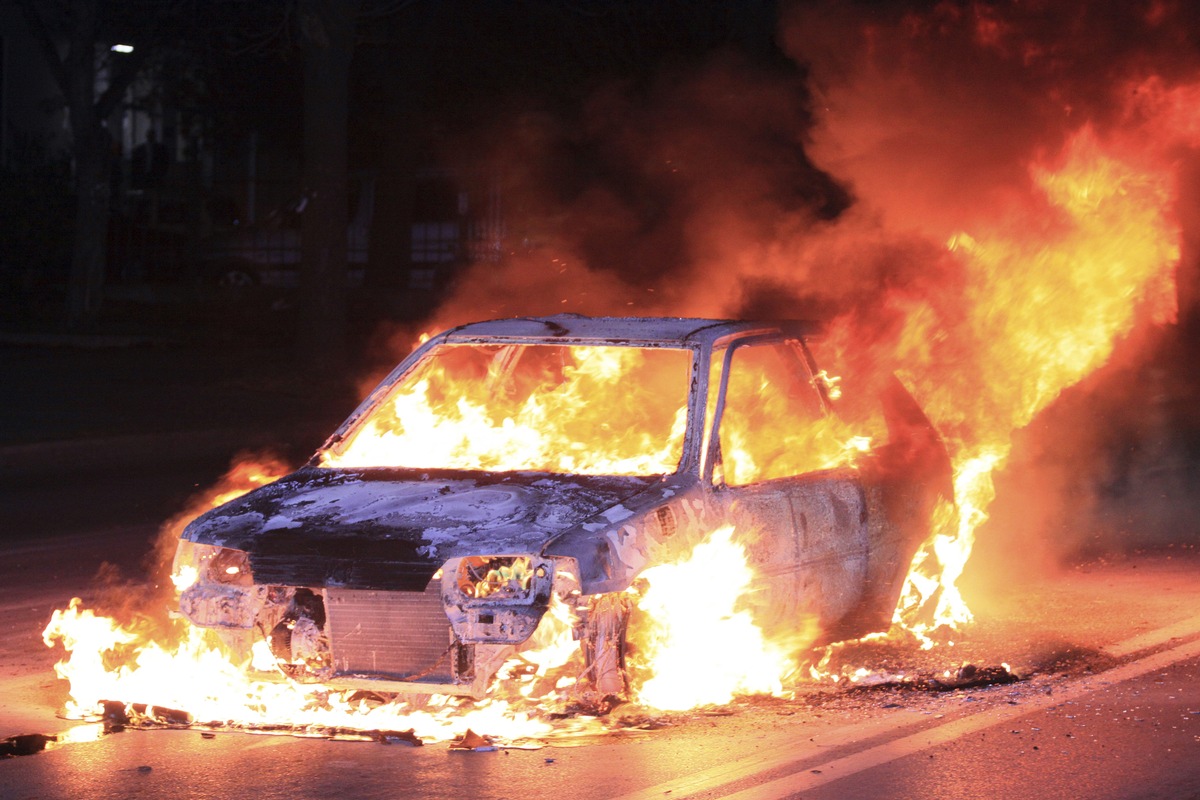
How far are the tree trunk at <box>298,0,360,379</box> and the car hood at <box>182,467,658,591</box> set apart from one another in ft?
46.4

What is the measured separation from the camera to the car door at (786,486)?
6.94 metres

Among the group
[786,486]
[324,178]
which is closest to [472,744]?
[786,486]

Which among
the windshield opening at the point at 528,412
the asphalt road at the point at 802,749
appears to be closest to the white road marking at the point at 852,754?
the asphalt road at the point at 802,749

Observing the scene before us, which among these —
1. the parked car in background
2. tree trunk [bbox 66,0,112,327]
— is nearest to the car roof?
tree trunk [bbox 66,0,112,327]

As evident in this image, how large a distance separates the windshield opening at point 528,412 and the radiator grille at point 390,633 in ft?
3.50

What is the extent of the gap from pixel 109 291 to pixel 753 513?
32780mm

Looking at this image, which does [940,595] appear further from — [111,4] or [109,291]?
[109,291]

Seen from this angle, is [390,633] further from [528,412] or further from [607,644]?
[528,412]

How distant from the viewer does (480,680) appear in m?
6.12

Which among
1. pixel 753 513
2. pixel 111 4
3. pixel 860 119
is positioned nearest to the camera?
pixel 753 513

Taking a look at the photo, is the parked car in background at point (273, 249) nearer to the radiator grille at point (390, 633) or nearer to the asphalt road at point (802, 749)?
the asphalt road at point (802, 749)

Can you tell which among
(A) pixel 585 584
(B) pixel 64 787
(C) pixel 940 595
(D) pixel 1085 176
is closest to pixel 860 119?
(D) pixel 1085 176

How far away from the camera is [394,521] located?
20.9 ft

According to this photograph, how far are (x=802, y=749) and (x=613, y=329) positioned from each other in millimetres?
2010
